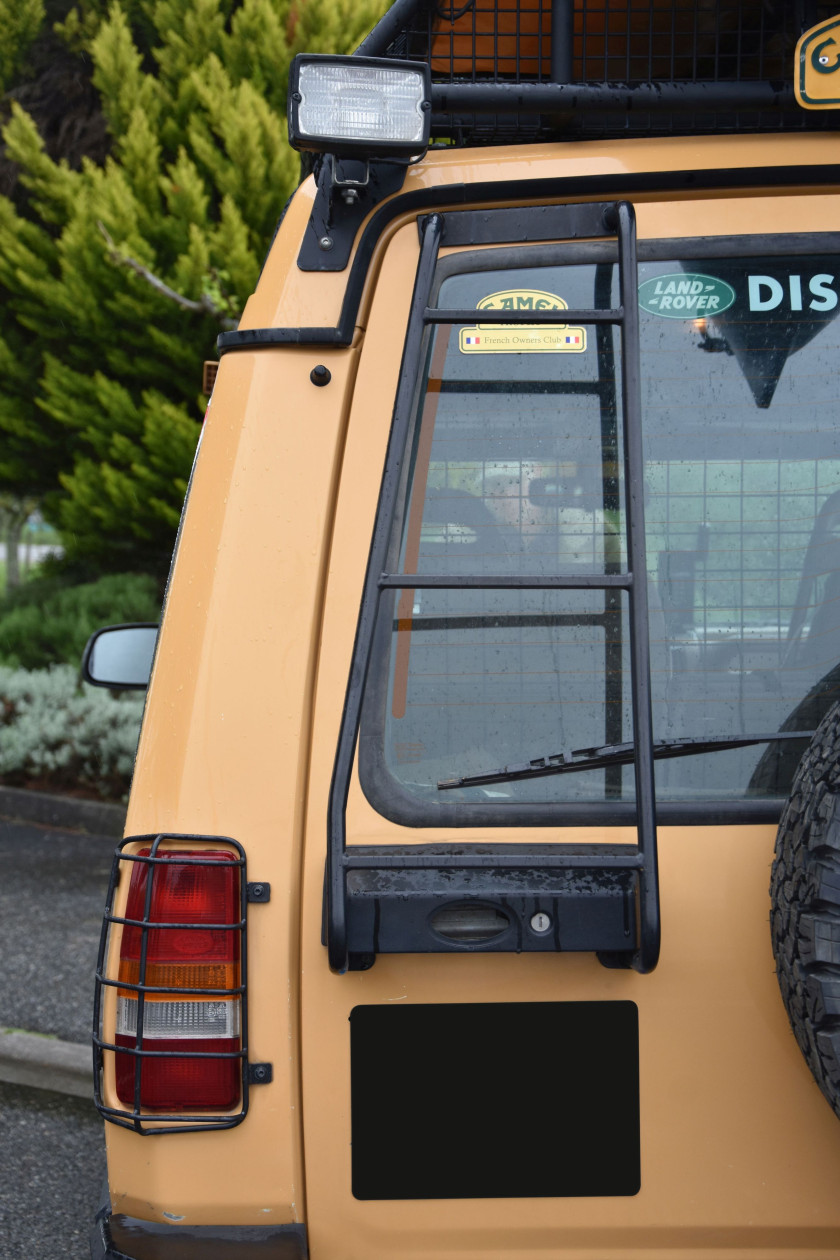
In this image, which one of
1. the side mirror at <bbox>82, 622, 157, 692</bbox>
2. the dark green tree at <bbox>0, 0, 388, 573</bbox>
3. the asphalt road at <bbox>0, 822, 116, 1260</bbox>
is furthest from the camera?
the dark green tree at <bbox>0, 0, 388, 573</bbox>

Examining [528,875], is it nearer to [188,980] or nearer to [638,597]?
[638,597]

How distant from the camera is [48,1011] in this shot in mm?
4602

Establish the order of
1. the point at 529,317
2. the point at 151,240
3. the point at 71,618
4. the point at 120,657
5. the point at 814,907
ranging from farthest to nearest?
1. the point at 71,618
2. the point at 151,240
3. the point at 120,657
4. the point at 529,317
5. the point at 814,907

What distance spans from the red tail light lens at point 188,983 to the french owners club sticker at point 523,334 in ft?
2.81

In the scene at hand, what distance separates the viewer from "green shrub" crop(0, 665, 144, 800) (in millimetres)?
7824

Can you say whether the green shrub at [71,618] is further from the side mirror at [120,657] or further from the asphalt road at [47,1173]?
the side mirror at [120,657]

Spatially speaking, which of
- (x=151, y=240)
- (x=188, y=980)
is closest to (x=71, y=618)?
(x=151, y=240)

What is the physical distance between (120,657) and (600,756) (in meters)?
1.24

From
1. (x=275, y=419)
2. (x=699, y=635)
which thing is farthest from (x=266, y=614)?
(x=699, y=635)

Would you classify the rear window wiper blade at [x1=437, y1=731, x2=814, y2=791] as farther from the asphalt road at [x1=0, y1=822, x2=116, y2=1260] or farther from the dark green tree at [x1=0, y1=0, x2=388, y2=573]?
the dark green tree at [x1=0, y1=0, x2=388, y2=573]

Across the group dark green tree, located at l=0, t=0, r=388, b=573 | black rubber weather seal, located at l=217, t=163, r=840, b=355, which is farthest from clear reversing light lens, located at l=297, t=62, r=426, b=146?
dark green tree, located at l=0, t=0, r=388, b=573

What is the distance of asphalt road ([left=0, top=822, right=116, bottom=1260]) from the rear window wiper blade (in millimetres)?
2265

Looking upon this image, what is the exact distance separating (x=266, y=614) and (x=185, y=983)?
54 centimetres

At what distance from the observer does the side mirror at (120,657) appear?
239 centimetres
